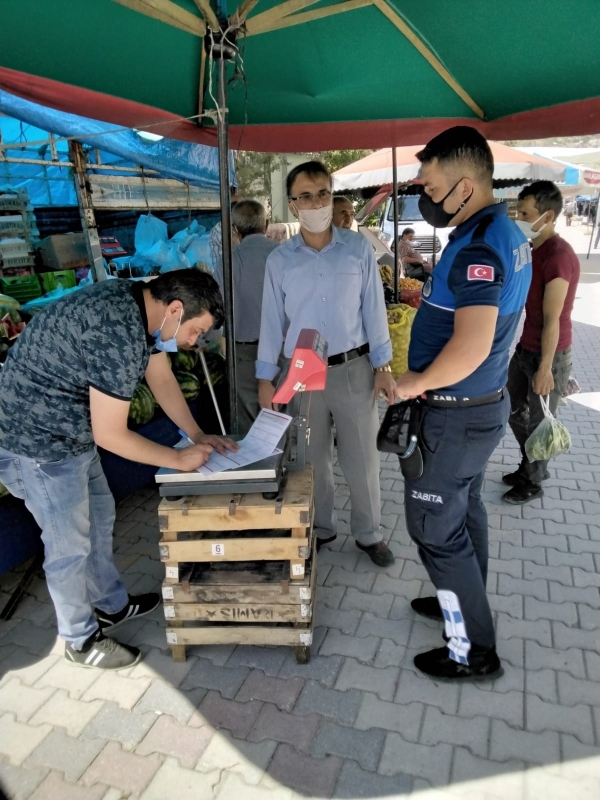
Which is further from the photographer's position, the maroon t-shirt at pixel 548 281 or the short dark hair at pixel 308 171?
the maroon t-shirt at pixel 548 281

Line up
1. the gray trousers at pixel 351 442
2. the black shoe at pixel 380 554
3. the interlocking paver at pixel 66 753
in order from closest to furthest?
1. the interlocking paver at pixel 66 753
2. the gray trousers at pixel 351 442
3. the black shoe at pixel 380 554

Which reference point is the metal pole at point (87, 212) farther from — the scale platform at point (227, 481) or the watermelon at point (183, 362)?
the scale platform at point (227, 481)

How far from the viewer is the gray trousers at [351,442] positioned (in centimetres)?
284

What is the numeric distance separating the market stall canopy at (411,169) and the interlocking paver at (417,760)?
7396mm

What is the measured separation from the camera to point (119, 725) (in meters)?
2.20

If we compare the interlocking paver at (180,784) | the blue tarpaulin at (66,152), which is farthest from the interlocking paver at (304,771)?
the blue tarpaulin at (66,152)

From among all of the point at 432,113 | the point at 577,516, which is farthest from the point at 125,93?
the point at 577,516

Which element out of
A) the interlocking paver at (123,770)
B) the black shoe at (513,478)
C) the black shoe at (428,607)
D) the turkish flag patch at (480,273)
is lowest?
the interlocking paver at (123,770)

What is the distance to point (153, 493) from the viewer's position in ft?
13.8

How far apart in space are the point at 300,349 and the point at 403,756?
1.60 m

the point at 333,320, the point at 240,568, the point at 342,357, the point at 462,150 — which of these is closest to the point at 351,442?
the point at 342,357

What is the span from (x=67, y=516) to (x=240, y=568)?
79 centimetres

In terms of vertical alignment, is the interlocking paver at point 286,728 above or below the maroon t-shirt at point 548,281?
below

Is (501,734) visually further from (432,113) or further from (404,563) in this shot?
(432,113)
